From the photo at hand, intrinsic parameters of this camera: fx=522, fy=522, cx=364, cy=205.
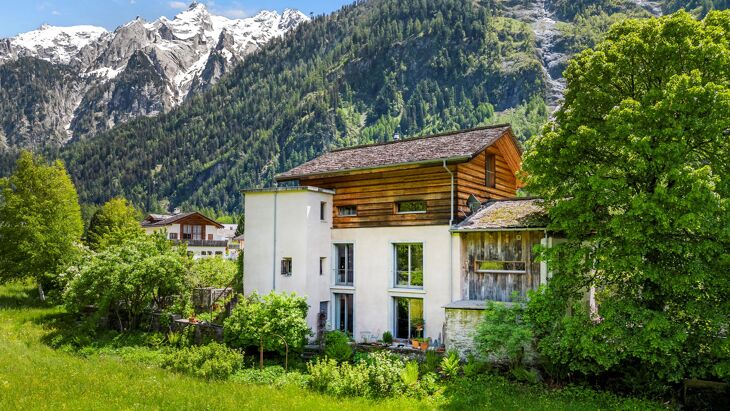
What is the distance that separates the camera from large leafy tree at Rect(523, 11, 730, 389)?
48.6ft

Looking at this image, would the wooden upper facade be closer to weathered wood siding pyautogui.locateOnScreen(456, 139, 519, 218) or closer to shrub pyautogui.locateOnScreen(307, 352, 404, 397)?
weathered wood siding pyautogui.locateOnScreen(456, 139, 519, 218)

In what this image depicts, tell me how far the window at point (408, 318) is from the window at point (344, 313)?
8.64ft

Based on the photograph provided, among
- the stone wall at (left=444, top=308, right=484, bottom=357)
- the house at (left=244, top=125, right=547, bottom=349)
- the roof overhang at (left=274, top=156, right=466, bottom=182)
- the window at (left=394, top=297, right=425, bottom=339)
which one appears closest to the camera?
the stone wall at (left=444, top=308, right=484, bottom=357)

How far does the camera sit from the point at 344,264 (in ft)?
85.7

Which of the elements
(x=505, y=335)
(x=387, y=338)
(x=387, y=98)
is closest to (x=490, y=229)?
(x=505, y=335)

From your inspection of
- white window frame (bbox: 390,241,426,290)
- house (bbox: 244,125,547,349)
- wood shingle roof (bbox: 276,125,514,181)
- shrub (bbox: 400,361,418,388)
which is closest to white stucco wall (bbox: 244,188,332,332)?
house (bbox: 244,125,547,349)

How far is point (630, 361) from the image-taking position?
17.1 meters

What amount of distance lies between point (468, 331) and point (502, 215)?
5.23 m

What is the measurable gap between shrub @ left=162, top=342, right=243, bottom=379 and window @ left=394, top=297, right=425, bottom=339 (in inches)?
292

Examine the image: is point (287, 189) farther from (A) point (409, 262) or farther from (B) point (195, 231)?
(B) point (195, 231)

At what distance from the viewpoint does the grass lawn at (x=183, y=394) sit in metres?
15.9

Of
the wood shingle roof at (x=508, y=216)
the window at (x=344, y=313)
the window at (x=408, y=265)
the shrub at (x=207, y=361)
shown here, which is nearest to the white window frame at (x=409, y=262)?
the window at (x=408, y=265)

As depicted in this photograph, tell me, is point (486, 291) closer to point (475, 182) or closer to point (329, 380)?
point (475, 182)

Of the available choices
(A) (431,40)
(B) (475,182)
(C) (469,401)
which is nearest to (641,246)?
(C) (469,401)
